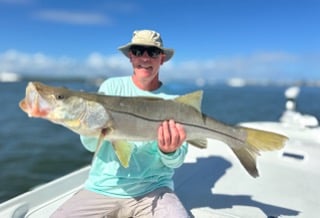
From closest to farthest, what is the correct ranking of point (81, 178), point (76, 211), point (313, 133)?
point (76, 211)
point (81, 178)
point (313, 133)

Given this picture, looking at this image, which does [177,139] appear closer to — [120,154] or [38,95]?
[120,154]

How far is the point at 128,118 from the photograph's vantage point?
269 centimetres

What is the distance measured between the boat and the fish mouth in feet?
4.72

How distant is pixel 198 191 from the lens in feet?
13.9

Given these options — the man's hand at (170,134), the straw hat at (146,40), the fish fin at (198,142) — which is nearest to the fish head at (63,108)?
the man's hand at (170,134)

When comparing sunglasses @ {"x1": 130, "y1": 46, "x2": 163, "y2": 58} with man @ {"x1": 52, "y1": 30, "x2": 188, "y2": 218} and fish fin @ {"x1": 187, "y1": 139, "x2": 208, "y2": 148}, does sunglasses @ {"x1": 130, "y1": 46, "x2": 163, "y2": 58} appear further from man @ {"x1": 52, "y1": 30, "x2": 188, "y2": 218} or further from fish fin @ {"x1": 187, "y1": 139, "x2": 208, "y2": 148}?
fish fin @ {"x1": 187, "y1": 139, "x2": 208, "y2": 148}

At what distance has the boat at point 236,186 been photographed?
3.66 meters

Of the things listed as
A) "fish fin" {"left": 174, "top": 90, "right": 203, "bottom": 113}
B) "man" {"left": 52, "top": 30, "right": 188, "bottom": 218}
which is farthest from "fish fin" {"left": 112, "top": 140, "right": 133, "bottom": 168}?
"fish fin" {"left": 174, "top": 90, "right": 203, "bottom": 113}

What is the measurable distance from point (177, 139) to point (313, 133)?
4085mm

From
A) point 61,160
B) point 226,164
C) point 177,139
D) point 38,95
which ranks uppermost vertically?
point 38,95

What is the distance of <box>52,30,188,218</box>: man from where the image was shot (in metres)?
3.08

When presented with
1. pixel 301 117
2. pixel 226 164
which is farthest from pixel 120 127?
pixel 301 117

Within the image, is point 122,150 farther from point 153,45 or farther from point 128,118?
point 153,45

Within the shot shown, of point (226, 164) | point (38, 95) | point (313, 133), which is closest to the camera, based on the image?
point (38, 95)
